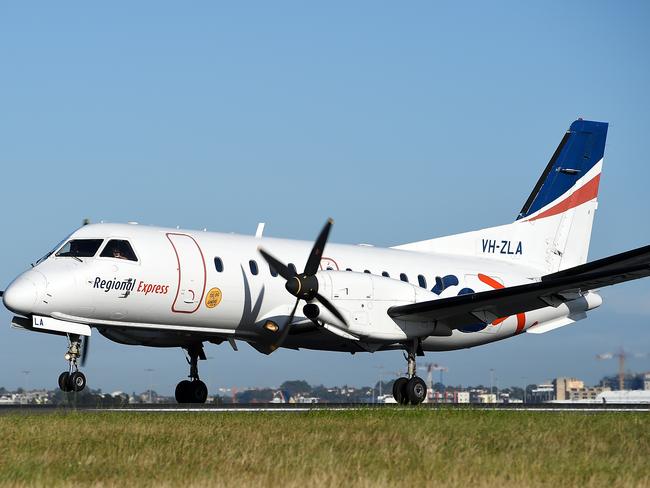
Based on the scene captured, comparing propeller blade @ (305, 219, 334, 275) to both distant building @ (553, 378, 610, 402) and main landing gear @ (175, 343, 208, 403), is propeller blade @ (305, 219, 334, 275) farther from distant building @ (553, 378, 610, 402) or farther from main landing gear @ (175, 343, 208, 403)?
distant building @ (553, 378, 610, 402)

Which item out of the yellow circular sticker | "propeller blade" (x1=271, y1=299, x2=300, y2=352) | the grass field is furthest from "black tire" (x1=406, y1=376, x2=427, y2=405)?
the grass field

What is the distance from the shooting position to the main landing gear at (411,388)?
22.8 metres

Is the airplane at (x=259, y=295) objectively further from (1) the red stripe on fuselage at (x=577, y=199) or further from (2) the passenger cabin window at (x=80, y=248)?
(1) the red stripe on fuselage at (x=577, y=199)

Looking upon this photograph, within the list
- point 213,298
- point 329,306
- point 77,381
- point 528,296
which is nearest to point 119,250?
point 213,298

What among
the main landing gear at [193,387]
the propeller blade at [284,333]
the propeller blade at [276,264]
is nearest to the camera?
the propeller blade at [284,333]

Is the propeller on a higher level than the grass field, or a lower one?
higher

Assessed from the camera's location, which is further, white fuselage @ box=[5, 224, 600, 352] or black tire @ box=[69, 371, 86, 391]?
white fuselage @ box=[5, 224, 600, 352]

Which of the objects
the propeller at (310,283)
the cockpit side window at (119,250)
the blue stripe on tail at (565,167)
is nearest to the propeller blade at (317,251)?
the propeller at (310,283)

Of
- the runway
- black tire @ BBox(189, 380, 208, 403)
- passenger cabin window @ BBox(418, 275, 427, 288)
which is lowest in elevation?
the runway

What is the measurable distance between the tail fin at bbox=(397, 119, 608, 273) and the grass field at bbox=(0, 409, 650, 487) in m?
12.1

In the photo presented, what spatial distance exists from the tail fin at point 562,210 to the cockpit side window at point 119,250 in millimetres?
10681

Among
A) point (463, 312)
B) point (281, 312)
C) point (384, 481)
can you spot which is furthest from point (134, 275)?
point (384, 481)

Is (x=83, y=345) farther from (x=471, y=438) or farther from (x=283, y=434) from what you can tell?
(x=471, y=438)

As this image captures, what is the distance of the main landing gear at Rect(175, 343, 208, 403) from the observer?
24672 mm
